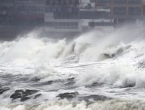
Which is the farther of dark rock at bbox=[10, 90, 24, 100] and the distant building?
the distant building

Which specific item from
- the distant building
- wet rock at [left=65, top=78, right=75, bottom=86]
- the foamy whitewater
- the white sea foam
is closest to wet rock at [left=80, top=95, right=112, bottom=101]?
the foamy whitewater

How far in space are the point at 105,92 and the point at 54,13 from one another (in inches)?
2879

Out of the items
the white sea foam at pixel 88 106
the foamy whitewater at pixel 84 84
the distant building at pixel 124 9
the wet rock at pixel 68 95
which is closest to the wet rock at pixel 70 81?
the foamy whitewater at pixel 84 84

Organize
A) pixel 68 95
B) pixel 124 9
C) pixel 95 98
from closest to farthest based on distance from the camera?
pixel 95 98 < pixel 68 95 < pixel 124 9

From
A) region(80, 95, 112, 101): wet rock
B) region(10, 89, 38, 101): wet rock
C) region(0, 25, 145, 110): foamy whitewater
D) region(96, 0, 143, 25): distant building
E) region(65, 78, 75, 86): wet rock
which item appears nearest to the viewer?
region(0, 25, 145, 110): foamy whitewater

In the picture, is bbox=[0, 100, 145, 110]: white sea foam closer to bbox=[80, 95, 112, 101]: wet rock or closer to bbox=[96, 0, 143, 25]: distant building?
bbox=[80, 95, 112, 101]: wet rock

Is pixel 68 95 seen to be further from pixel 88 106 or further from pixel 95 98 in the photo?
pixel 88 106

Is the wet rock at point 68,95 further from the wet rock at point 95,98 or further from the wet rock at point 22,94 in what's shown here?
the wet rock at point 22,94

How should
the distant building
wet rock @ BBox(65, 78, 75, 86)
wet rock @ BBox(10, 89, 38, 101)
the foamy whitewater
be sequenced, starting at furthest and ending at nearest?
the distant building < wet rock @ BBox(65, 78, 75, 86) < wet rock @ BBox(10, 89, 38, 101) < the foamy whitewater

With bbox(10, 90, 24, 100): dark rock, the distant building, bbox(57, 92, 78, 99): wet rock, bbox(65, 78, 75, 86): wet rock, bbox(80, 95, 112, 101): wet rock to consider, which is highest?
bbox(80, 95, 112, 101): wet rock

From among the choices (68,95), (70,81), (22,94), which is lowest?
(70,81)

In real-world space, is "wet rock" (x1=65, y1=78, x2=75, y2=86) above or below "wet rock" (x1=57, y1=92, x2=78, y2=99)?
below

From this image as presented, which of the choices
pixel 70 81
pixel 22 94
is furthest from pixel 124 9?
pixel 22 94

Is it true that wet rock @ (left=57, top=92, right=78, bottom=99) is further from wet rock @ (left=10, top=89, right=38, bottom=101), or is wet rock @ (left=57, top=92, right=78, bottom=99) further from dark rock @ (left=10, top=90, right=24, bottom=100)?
dark rock @ (left=10, top=90, right=24, bottom=100)
